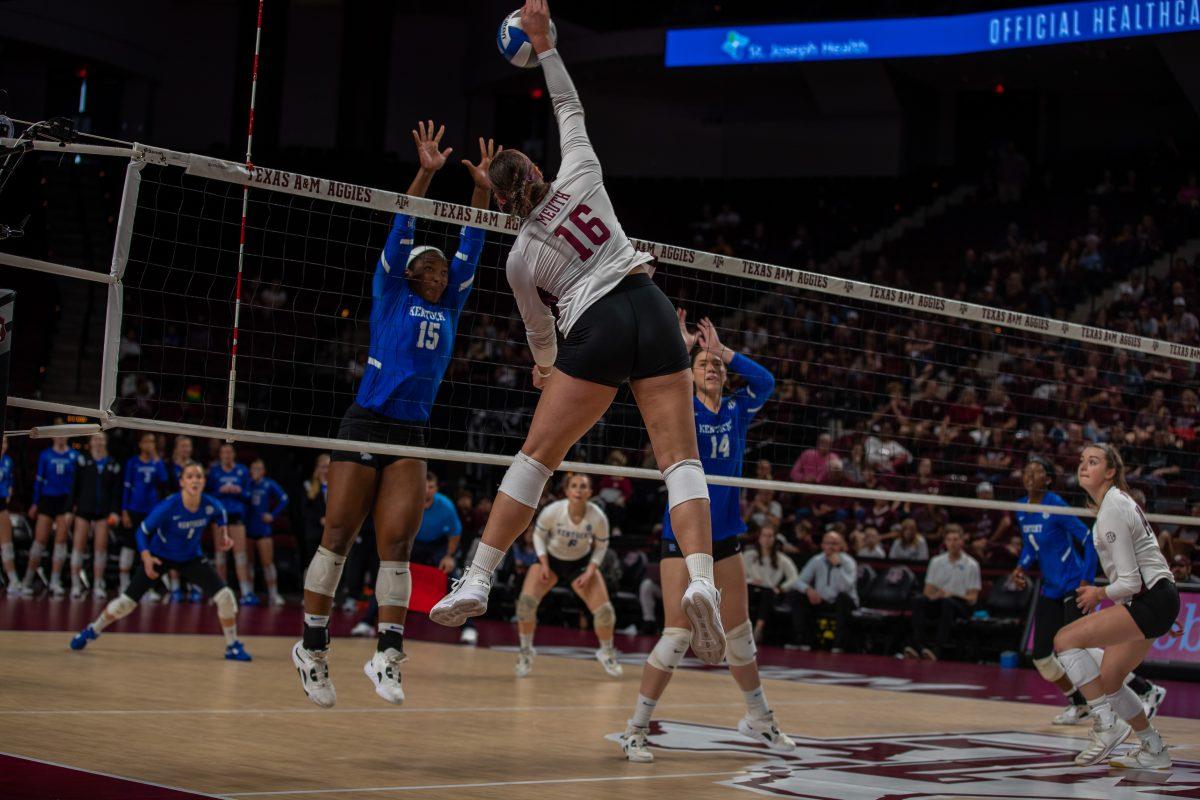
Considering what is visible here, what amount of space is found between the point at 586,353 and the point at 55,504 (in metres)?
13.7

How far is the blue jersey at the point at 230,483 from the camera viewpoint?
16.3 meters

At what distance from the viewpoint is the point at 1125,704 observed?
23.2 ft

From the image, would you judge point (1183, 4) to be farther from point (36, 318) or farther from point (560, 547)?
point (36, 318)

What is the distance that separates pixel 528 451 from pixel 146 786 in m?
1.84

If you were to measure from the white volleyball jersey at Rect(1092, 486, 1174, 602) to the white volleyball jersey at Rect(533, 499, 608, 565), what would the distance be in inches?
217

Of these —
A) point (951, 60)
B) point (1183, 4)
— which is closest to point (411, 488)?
point (1183, 4)

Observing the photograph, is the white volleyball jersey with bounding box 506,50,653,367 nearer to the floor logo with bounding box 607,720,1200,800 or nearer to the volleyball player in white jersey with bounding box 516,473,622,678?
the floor logo with bounding box 607,720,1200,800

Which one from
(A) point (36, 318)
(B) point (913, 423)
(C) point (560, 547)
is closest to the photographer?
(C) point (560, 547)

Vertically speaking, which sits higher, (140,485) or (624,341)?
(624,341)

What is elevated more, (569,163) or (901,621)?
(569,163)

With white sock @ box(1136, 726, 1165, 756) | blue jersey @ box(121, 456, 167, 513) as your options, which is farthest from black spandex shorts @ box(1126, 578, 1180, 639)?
blue jersey @ box(121, 456, 167, 513)

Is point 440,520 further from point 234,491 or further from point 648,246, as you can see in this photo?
point 648,246

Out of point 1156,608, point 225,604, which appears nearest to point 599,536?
point 225,604

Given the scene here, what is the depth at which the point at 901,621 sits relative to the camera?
15102 mm
